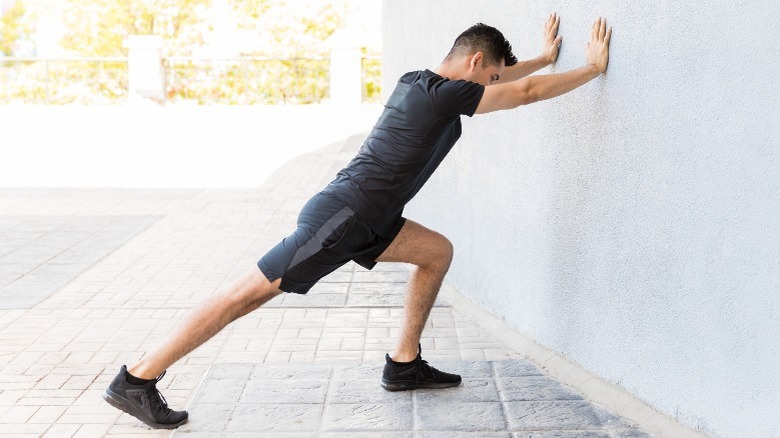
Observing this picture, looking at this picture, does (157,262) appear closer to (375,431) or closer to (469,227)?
(469,227)

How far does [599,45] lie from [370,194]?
1213mm

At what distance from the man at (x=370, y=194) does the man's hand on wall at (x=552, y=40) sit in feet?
1.67

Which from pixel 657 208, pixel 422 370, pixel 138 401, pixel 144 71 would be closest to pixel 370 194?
pixel 422 370

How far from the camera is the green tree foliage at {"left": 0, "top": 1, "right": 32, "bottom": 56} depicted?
38062mm

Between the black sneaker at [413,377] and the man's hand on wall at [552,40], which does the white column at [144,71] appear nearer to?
the man's hand on wall at [552,40]

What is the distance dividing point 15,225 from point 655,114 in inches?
285

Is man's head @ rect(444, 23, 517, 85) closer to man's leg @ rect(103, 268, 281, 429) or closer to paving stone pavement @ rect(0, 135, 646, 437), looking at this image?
man's leg @ rect(103, 268, 281, 429)

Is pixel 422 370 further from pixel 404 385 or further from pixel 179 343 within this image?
pixel 179 343

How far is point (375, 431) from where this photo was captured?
426 centimetres

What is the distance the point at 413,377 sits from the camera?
4734mm

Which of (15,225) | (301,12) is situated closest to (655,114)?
(15,225)

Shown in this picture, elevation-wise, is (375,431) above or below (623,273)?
below

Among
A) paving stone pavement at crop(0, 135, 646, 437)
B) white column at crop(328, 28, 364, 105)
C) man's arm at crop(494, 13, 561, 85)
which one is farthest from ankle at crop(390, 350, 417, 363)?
white column at crop(328, 28, 364, 105)

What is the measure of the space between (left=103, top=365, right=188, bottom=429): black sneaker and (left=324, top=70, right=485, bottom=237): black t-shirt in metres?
1.15
